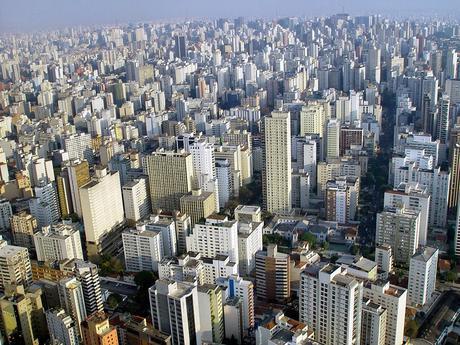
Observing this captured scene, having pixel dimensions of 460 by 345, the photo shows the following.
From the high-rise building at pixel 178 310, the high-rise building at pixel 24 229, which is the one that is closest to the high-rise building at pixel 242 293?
the high-rise building at pixel 178 310

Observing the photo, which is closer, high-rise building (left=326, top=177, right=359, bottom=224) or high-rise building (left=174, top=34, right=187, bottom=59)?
high-rise building (left=326, top=177, right=359, bottom=224)

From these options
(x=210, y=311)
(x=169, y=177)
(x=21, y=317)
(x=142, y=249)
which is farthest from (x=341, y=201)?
(x=21, y=317)

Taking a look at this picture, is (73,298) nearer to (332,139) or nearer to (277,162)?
(277,162)

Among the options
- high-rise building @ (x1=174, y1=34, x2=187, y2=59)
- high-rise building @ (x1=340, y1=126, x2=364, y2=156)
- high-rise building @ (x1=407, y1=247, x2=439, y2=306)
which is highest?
high-rise building @ (x1=174, y1=34, x2=187, y2=59)

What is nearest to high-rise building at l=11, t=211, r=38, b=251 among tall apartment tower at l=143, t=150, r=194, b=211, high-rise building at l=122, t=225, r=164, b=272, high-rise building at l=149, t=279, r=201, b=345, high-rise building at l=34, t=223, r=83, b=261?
high-rise building at l=34, t=223, r=83, b=261

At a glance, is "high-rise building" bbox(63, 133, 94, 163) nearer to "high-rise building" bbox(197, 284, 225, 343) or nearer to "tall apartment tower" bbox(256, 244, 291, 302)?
"tall apartment tower" bbox(256, 244, 291, 302)

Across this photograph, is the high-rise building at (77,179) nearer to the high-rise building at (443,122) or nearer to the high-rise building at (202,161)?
the high-rise building at (202,161)
